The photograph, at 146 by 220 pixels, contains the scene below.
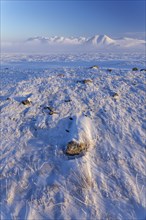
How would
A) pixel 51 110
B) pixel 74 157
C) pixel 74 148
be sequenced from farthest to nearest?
pixel 51 110
pixel 74 148
pixel 74 157

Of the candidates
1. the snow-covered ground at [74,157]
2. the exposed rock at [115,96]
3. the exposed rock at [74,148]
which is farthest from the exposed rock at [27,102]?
the exposed rock at [115,96]

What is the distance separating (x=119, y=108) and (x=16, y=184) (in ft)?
20.3

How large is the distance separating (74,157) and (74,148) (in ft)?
1.15

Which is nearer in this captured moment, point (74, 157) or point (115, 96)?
point (74, 157)

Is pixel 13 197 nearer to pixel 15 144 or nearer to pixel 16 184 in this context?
pixel 16 184

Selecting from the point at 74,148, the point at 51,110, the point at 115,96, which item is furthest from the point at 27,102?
the point at 115,96

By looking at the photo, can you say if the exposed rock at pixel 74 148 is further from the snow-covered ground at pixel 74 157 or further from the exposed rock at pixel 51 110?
the exposed rock at pixel 51 110

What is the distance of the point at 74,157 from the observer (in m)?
9.16

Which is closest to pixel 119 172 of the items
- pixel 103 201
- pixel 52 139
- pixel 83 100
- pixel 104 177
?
pixel 104 177

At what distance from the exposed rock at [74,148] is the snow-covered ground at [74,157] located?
194 millimetres

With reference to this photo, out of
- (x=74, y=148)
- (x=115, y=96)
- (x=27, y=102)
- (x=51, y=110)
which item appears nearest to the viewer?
(x=74, y=148)

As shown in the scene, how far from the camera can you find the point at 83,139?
9789 millimetres

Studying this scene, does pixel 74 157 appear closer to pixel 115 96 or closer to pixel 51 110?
pixel 51 110

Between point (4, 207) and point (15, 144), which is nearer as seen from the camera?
point (4, 207)
